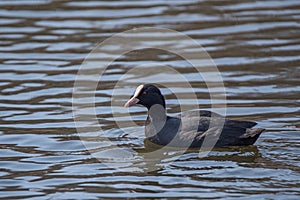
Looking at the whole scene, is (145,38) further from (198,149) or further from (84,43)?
(198,149)

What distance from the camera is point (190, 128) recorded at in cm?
928

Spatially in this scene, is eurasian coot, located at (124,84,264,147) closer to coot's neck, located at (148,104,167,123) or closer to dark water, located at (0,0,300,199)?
coot's neck, located at (148,104,167,123)

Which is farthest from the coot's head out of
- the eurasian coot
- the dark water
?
the dark water

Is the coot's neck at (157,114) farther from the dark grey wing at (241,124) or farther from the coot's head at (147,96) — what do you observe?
Result: the dark grey wing at (241,124)

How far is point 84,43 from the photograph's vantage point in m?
13.1

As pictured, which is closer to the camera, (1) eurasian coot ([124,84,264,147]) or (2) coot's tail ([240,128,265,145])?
(2) coot's tail ([240,128,265,145])

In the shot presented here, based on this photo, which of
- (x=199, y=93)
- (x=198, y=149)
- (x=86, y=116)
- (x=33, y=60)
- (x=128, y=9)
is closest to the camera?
(x=198, y=149)

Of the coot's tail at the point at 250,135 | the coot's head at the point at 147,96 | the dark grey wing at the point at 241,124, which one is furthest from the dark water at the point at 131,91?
the coot's head at the point at 147,96

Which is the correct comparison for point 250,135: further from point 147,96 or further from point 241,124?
point 147,96

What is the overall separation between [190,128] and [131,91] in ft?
7.47

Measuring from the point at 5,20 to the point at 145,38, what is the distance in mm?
2576

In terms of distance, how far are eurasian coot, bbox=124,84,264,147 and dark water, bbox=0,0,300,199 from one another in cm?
16

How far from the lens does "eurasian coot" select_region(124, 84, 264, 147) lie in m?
9.15

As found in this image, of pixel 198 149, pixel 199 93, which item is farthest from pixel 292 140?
pixel 199 93
